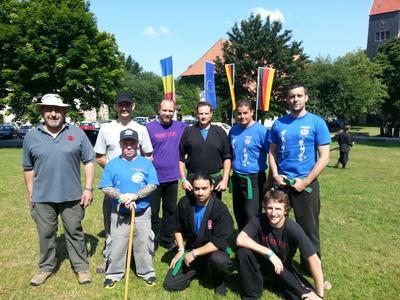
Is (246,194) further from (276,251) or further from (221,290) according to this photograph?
(221,290)

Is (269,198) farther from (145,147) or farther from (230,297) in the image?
(145,147)

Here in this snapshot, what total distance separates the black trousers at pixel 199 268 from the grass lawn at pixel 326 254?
10cm

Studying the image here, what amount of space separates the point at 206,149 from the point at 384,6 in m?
66.6

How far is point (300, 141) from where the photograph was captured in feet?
13.4

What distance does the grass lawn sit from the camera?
165 inches

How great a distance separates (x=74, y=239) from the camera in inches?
175

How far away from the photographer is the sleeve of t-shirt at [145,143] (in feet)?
15.7

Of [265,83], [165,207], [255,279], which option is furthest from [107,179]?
[265,83]

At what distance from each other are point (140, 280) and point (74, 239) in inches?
36.5

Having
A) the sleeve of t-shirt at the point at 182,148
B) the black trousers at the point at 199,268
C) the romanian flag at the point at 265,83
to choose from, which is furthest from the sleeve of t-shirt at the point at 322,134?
the romanian flag at the point at 265,83

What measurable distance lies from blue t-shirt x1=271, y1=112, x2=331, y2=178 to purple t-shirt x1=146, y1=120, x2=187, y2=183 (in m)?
1.52

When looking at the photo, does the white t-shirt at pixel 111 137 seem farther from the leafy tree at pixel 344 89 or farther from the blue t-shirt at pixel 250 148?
the leafy tree at pixel 344 89

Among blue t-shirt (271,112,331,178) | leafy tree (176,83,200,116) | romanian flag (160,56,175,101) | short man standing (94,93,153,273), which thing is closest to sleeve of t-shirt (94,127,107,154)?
short man standing (94,93,153,273)

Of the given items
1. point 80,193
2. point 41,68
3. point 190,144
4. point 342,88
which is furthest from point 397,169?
point 342,88
